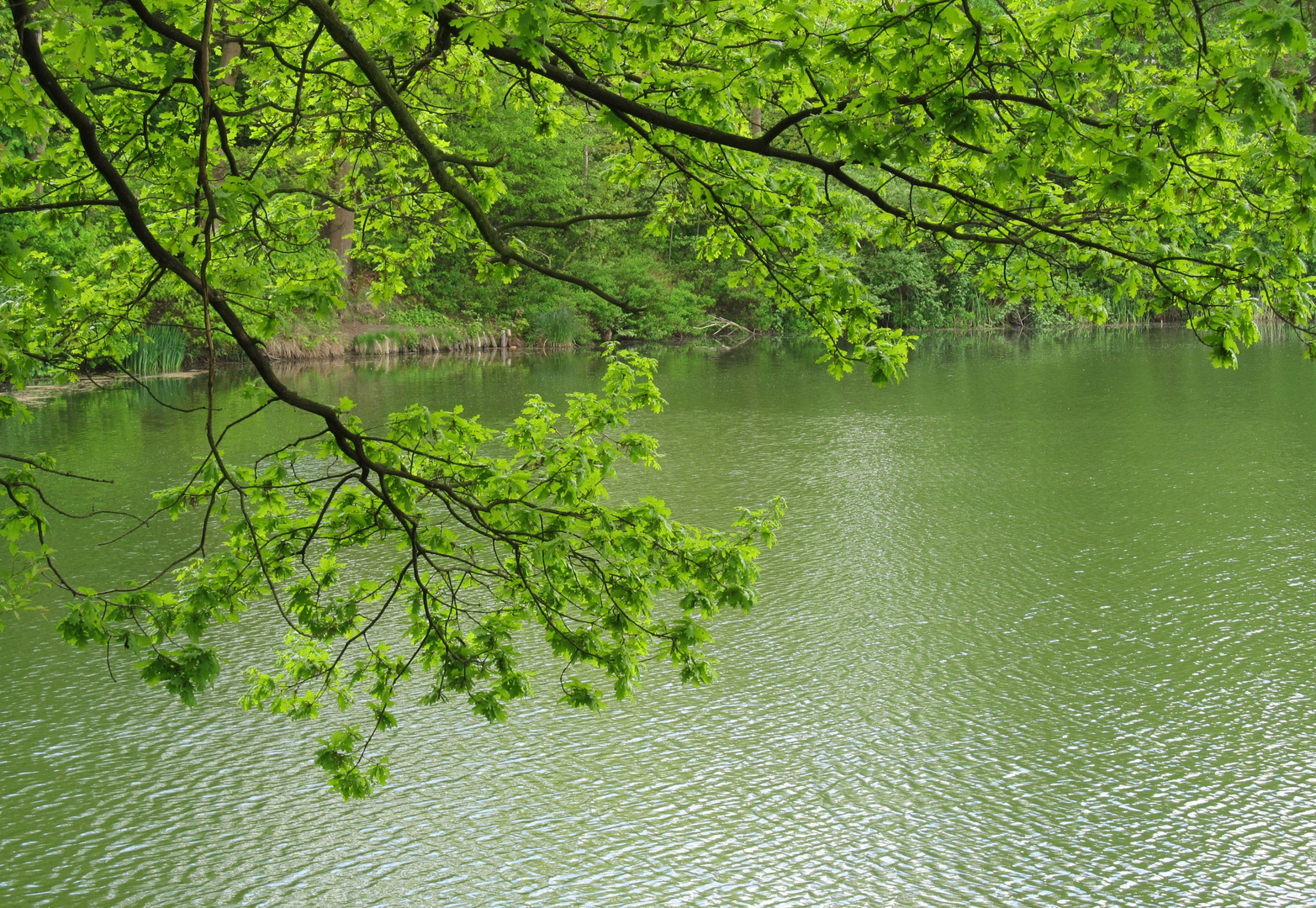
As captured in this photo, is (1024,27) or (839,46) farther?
(1024,27)

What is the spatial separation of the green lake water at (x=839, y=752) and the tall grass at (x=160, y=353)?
12.8m

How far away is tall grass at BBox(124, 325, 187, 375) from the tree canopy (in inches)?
720

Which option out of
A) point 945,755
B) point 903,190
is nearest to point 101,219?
point 903,190

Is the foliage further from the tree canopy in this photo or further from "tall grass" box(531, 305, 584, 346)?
"tall grass" box(531, 305, 584, 346)

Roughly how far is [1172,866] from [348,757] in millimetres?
3232

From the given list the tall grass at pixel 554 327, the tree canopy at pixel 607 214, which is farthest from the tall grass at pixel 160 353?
the tree canopy at pixel 607 214

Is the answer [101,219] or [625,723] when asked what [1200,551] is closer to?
[625,723]

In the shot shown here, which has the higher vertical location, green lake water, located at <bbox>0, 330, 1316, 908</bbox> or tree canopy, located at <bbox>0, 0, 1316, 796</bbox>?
tree canopy, located at <bbox>0, 0, 1316, 796</bbox>

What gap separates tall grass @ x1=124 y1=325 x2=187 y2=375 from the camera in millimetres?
22328

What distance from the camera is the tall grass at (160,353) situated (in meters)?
22.3

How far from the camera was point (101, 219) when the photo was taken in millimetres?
23094

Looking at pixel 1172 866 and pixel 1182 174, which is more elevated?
pixel 1182 174

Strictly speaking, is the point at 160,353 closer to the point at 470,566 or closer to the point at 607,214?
the point at 470,566

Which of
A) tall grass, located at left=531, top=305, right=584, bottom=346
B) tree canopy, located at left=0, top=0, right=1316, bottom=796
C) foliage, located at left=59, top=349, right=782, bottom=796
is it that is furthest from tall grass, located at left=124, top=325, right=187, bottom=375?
foliage, located at left=59, top=349, right=782, bottom=796
